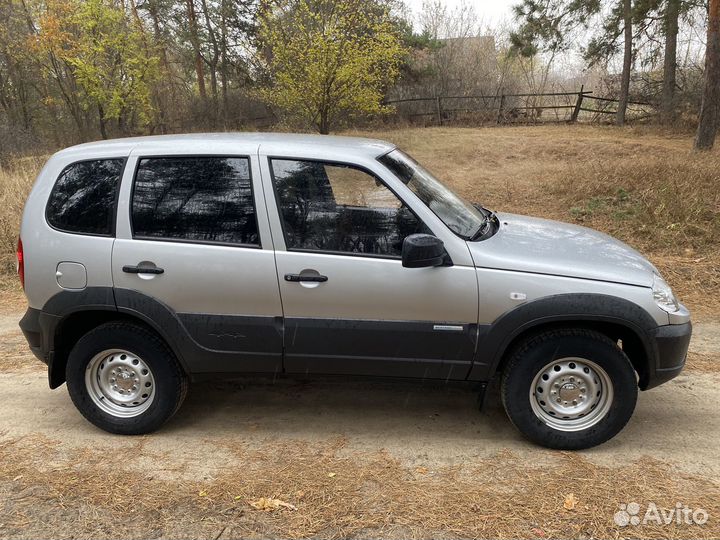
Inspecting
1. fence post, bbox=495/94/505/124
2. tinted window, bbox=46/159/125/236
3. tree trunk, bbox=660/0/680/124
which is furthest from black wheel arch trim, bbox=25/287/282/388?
fence post, bbox=495/94/505/124

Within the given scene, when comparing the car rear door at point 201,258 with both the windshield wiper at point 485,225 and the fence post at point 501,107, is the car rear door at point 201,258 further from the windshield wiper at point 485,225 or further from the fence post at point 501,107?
the fence post at point 501,107

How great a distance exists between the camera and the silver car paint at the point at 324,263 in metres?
3.05

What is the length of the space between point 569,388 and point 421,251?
1225mm

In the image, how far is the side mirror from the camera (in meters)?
2.91

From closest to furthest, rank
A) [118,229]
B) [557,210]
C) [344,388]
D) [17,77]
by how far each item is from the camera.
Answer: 1. [118,229]
2. [344,388]
3. [557,210]
4. [17,77]

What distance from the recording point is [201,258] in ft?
10.5

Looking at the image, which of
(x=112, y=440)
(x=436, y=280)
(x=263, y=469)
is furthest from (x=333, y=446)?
(x=112, y=440)

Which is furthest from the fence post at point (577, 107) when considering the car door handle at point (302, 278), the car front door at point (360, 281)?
the car door handle at point (302, 278)

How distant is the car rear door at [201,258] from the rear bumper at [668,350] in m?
2.19

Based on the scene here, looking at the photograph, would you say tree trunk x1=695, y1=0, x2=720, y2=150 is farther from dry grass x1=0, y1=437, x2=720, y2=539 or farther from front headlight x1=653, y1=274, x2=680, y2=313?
dry grass x1=0, y1=437, x2=720, y2=539

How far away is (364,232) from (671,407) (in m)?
2.49

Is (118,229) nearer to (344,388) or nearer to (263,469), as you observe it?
(263,469)

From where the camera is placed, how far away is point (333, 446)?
3.31 m

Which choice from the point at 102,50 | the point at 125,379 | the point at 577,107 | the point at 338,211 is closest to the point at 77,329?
the point at 125,379
